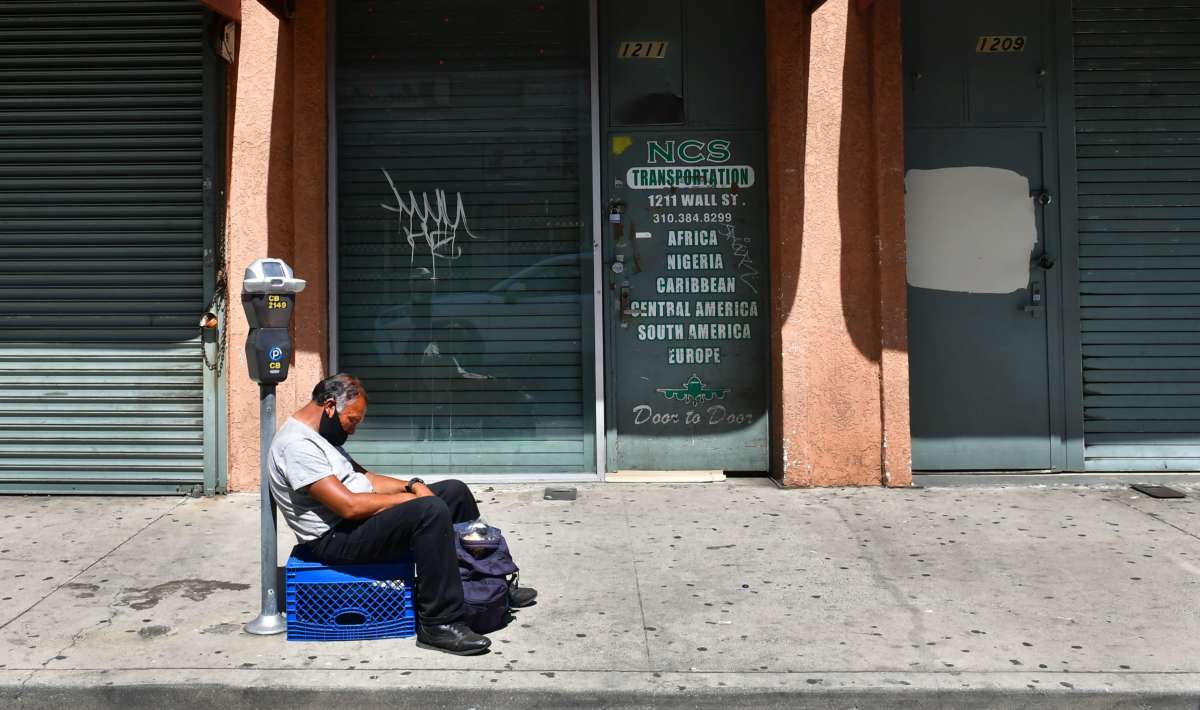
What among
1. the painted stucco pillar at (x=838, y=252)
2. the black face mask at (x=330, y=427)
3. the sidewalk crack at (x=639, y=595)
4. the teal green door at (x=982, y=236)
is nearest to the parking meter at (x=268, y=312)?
the black face mask at (x=330, y=427)

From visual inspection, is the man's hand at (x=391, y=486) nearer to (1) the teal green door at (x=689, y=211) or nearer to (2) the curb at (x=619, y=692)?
(2) the curb at (x=619, y=692)

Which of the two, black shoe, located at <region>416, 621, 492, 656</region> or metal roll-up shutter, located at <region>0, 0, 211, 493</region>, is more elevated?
metal roll-up shutter, located at <region>0, 0, 211, 493</region>

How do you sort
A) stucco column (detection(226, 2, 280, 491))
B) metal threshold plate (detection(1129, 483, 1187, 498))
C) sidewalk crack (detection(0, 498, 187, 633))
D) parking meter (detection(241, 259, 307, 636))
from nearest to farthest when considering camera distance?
1. parking meter (detection(241, 259, 307, 636))
2. sidewalk crack (detection(0, 498, 187, 633))
3. metal threshold plate (detection(1129, 483, 1187, 498))
4. stucco column (detection(226, 2, 280, 491))

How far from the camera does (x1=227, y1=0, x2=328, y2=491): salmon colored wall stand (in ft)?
24.2

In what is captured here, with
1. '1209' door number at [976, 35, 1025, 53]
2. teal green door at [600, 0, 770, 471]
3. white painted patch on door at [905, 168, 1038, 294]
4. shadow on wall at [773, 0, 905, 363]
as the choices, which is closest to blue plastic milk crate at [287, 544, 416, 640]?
teal green door at [600, 0, 770, 471]

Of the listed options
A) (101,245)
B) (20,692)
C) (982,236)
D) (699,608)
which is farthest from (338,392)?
(982,236)

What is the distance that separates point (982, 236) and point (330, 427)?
506 cm

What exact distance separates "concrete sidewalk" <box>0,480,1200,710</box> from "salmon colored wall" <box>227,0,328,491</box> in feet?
2.46

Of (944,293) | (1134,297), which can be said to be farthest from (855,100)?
(1134,297)

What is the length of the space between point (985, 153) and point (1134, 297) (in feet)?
4.83

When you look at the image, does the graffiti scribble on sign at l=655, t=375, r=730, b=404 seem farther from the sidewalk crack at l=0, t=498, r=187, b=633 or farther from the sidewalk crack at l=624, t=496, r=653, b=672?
the sidewalk crack at l=0, t=498, r=187, b=633

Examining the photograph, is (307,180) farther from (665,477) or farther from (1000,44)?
(1000,44)

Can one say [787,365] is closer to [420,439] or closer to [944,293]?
[944,293]

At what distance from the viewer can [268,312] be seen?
4.61 metres
